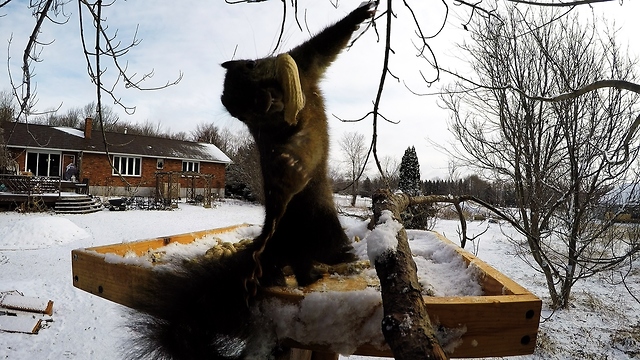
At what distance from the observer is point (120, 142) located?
15328 millimetres

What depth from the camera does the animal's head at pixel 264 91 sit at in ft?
2.25

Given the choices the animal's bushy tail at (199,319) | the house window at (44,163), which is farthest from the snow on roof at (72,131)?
the animal's bushy tail at (199,319)

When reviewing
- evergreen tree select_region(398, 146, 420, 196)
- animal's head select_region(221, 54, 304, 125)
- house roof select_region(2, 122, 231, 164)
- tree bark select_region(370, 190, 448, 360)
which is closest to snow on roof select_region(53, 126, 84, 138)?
house roof select_region(2, 122, 231, 164)

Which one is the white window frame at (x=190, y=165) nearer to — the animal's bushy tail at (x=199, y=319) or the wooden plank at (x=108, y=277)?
the wooden plank at (x=108, y=277)

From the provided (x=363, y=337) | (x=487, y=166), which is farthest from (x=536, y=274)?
(x=363, y=337)

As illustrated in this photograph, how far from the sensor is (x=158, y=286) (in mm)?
871

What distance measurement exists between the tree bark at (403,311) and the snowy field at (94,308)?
149cm

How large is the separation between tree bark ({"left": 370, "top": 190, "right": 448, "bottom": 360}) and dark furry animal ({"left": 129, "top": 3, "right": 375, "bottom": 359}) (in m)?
0.20

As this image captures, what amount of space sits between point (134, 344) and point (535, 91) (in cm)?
524

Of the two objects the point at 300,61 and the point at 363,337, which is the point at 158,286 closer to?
the point at 363,337

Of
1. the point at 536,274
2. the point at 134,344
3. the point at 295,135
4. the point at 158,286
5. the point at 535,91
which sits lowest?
the point at 536,274

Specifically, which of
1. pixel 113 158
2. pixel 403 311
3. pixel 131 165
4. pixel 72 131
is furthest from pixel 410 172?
pixel 72 131

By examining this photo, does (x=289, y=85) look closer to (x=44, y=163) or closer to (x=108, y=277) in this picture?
(x=108, y=277)

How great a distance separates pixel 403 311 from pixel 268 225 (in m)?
0.30
